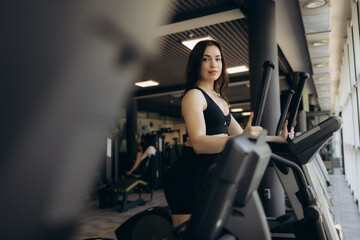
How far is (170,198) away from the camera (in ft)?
4.08

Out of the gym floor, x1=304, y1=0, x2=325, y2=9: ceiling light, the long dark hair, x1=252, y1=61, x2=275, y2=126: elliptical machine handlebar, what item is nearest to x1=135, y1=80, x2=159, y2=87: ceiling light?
the gym floor

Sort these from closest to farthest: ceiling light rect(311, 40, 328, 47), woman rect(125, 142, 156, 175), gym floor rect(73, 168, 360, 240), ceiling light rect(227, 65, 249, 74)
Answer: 1. gym floor rect(73, 168, 360, 240)
2. ceiling light rect(311, 40, 328, 47)
3. woman rect(125, 142, 156, 175)
4. ceiling light rect(227, 65, 249, 74)

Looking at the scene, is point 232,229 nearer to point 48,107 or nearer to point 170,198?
point 48,107

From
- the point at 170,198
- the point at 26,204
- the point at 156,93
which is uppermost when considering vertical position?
the point at 156,93

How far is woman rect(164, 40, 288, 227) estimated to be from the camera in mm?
1140

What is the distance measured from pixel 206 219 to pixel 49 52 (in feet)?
1.40

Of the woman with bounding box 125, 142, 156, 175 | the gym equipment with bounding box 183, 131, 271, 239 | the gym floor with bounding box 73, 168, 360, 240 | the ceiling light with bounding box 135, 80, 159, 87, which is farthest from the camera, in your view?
the ceiling light with bounding box 135, 80, 159, 87

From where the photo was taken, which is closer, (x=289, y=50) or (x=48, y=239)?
(x=48, y=239)

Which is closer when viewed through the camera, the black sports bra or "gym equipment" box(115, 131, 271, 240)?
"gym equipment" box(115, 131, 271, 240)

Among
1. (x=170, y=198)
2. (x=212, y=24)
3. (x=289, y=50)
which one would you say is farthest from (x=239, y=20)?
(x=170, y=198)

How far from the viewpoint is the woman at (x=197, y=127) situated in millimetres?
1140

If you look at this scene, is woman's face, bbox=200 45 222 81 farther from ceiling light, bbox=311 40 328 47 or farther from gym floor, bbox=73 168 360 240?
ceiling light, bbox=311 40 328 47

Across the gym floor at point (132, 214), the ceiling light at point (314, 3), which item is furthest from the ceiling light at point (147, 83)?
the ceiling light at point (314, 3)

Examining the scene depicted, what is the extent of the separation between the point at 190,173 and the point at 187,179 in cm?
3
